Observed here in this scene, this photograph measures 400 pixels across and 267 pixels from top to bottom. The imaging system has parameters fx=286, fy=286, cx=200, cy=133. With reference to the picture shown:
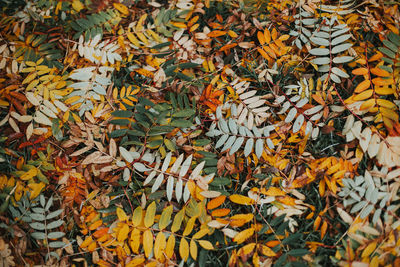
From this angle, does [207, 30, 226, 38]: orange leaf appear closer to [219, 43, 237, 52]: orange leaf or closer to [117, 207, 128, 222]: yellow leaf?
[219, 43, 237, 52]: orange leaf

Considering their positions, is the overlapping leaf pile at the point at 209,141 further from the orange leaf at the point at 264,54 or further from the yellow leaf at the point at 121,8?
the yellow leaf at the point at 121,8

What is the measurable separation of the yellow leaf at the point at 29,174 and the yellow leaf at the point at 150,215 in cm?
72

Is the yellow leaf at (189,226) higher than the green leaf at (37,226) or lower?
higher

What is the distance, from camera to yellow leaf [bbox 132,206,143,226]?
1445mm

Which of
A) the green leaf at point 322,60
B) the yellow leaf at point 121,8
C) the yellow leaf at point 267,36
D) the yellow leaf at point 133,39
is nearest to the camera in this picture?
the green leaf at point 322,60

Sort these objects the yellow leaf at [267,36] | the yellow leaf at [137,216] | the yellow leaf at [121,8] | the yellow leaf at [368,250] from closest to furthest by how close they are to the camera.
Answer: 1. the yellow leaf at [368,250]
2. the yellow leaf at [137,216]
3. the yellow leaf at [267,36]
4. the yellow leaf at [121,8]

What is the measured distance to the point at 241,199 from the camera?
5.00 ft

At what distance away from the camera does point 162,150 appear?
5.22 feet

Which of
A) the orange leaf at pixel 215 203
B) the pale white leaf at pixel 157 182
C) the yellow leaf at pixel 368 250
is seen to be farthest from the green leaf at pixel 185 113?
the yellow leaf at pixel 368 250

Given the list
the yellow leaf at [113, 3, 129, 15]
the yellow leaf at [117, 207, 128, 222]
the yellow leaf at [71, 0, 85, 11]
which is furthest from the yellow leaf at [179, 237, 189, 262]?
the yellow leaf at [71, 0, 85, 11]

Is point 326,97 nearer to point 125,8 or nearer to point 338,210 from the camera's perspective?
point 338,210

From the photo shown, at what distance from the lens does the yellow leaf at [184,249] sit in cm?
139

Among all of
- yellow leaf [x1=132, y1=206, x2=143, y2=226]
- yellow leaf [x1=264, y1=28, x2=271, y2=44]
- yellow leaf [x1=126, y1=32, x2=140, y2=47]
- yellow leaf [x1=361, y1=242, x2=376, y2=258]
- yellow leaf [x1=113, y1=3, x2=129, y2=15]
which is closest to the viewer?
yellow leaf [x1=361, y1=242, x2=376, y2=258]

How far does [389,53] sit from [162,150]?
1407 mm
